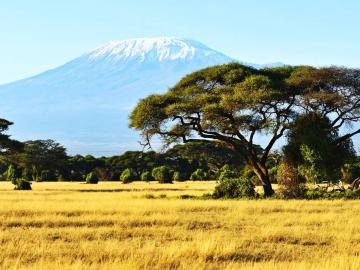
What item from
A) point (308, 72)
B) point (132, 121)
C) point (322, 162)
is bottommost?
point (322, 162)

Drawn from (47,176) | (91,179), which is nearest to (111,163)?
(47,176)

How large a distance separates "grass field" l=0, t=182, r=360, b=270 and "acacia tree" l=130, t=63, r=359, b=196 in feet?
46.6

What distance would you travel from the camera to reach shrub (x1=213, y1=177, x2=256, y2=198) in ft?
119

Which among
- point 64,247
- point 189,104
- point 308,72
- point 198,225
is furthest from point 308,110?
point 64,247

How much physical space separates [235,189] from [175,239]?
2131 centimetres

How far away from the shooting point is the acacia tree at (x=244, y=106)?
38281mm

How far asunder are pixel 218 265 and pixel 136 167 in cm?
8048

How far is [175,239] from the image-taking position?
16.0 meters

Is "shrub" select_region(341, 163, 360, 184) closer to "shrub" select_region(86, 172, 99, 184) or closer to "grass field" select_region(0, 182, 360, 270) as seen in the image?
"shrub" select_region(86, 172, 99, 184)

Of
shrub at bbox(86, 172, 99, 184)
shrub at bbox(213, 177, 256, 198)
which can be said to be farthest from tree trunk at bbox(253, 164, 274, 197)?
shrub at bbox(86, 172, 99, 184)

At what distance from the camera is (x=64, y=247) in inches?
563

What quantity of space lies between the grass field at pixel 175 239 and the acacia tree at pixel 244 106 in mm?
14211

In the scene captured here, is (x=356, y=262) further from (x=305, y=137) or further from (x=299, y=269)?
(x=305, y=137)

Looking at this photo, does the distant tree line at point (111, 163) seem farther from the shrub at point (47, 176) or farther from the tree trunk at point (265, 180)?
the tree trunk at point (265, 180)
